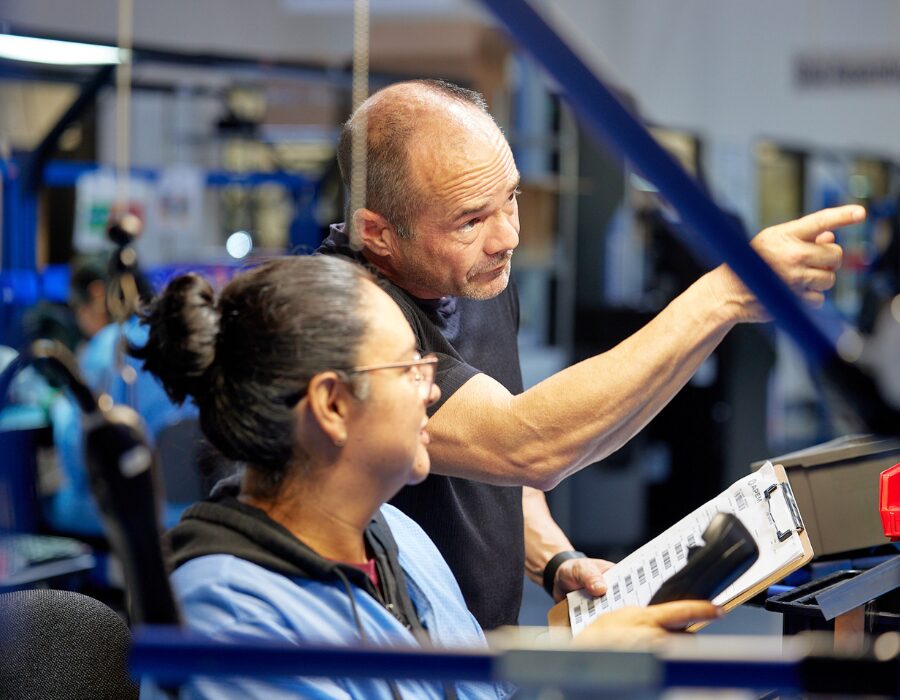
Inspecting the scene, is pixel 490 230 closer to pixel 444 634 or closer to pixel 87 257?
pixel 444 634

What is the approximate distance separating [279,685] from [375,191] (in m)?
0.69

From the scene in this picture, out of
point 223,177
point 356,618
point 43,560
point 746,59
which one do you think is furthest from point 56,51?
point 746,59

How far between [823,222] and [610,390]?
0.31 metres

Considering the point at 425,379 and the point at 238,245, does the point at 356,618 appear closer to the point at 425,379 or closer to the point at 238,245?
the point at 425,379

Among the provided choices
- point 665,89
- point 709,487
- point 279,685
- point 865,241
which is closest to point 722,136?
point 665,89

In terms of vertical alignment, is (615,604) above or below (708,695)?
below

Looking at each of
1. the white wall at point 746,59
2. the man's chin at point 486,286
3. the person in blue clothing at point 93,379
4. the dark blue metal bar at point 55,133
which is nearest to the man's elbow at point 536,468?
the man's chin at point 486,286

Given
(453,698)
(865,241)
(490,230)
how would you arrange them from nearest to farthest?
1. (453,698)
2. (490,230)
3. (865,241)

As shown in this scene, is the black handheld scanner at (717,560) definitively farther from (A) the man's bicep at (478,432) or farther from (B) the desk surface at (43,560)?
(B) the desk surface at (43,560)

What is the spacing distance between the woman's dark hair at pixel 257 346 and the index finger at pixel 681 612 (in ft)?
1.37

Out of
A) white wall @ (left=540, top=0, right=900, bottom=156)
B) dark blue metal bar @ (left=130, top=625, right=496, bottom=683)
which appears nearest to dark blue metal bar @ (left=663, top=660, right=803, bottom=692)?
dark blue metal bar @ (left=130, top=625, right=496, bottom=683)

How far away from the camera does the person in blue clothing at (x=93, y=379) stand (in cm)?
305

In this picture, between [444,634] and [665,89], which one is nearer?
[444,634]

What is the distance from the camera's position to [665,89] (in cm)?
757
